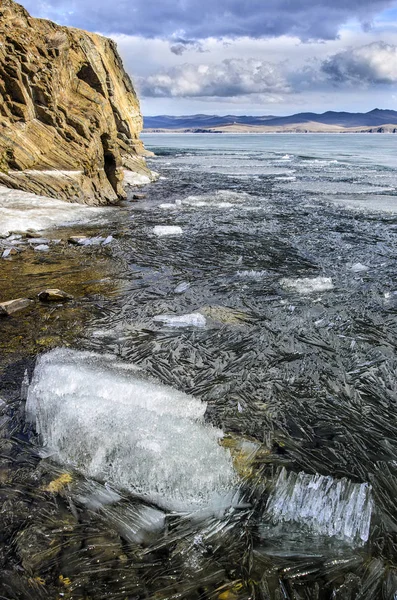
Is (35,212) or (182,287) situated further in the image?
(35,212)

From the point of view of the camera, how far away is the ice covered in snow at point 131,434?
4.12 m

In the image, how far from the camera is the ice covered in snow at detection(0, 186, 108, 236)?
16.2m

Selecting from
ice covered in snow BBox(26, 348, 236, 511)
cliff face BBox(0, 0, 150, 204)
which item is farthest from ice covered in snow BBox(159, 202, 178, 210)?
ice covered in snow BBox(26, 348, 236, 511)

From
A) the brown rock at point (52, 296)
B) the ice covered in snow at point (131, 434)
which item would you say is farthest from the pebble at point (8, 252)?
the ice covered in snow at point (131, 434)

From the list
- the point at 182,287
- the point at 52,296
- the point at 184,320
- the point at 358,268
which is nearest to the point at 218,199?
the point at 358,268

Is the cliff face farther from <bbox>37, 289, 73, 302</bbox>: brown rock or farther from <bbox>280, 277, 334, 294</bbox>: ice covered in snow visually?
<bbox>280, 277, 334, 294</bbox>: ice covered in snow

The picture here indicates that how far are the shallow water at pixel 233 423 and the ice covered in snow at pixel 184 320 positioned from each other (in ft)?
0.14

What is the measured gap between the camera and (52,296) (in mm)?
8969

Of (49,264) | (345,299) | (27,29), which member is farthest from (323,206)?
(27,29)

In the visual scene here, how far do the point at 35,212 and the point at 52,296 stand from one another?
1032 cm

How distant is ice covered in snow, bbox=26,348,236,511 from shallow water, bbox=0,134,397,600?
68mm

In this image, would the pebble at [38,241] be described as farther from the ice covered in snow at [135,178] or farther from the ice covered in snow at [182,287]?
the ice covered in snow at [135,178]

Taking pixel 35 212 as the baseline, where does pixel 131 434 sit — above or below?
below

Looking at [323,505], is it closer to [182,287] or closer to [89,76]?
[182,287]
